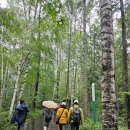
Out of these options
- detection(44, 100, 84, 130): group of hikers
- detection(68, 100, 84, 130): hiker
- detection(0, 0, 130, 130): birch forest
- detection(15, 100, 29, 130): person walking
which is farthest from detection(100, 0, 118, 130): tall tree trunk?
detection(15, 100, 29, 130): person walking

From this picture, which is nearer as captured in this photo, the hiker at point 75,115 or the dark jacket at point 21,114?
the hiker at point 75,115

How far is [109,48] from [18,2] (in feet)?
90.4

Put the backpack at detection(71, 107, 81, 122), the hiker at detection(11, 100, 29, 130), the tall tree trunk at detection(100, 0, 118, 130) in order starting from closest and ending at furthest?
the tall tree trunk at detection(100, 0, 118, 130) → the backpack at detection(71, 107, 81, 122) → the hiker at detection(11, 100, 29, 130)

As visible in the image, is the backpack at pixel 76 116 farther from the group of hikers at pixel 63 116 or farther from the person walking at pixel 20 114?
the person walking at pixel 20 114

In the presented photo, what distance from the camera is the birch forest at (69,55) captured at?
6.56 m

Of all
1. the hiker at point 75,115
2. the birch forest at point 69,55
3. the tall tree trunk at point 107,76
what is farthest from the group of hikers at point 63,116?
the tall tree trunk at point 107,76

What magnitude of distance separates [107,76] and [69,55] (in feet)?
107

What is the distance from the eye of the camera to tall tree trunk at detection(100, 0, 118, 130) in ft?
20.7

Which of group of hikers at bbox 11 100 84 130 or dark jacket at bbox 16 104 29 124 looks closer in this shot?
group of hikers at bbox 11 100 84 130

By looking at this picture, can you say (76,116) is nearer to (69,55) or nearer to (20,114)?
(20,114)

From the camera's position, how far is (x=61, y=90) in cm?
5522

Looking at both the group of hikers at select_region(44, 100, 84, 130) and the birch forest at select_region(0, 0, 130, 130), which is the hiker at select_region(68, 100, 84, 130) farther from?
the birch forest at select_region(0, 0, 130, 130)

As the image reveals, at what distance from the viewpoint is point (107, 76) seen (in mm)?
6488

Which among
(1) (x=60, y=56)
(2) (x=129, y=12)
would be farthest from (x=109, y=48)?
(1) (x=60, y=56)
